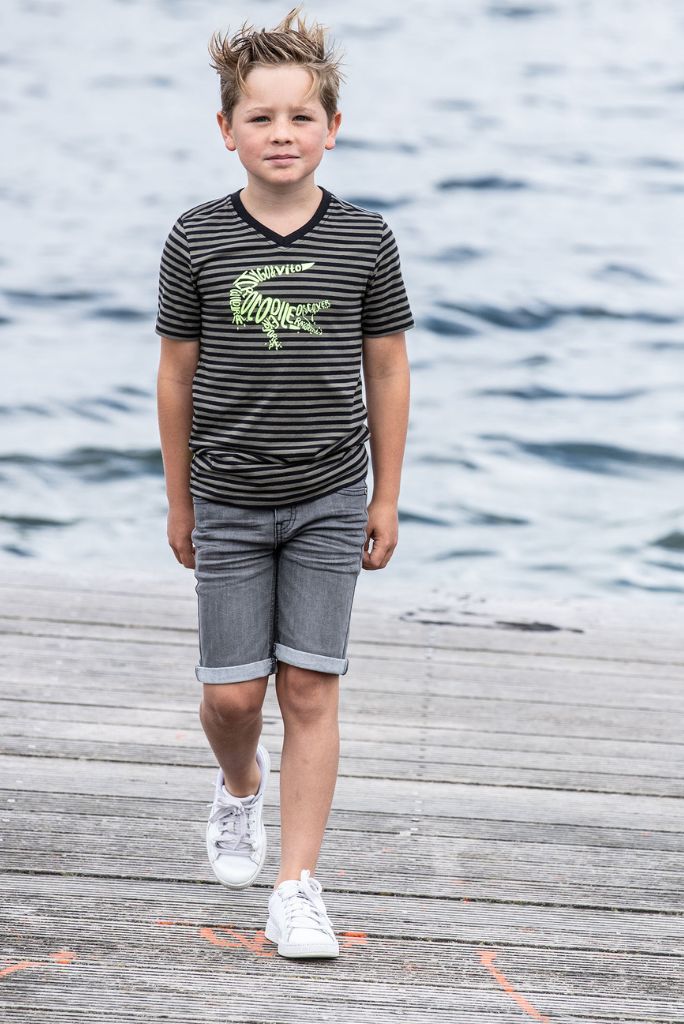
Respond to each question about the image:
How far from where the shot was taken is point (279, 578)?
8.32 feet

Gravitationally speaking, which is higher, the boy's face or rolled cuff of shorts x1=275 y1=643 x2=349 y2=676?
the boy's face

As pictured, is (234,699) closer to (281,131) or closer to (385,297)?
(385,297)

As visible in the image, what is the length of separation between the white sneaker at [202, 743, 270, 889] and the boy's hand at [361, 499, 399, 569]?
526 mm

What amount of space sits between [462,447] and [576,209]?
839cm

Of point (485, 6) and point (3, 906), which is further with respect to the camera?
point (485, 6)

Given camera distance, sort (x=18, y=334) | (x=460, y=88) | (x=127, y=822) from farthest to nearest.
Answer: (x=460, y=88) → (x=18, y=334) → (x=127, y=822)

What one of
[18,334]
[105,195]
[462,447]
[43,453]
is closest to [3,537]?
[43,453]

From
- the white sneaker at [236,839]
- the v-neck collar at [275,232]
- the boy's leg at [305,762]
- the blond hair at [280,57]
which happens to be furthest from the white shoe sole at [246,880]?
the blond hair at [280,57]

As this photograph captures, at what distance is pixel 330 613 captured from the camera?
251 cm

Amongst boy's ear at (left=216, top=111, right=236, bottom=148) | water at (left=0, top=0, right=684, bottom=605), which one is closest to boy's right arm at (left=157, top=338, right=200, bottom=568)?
boy's ear at (left=216, top=111, right=236, bottom=148)

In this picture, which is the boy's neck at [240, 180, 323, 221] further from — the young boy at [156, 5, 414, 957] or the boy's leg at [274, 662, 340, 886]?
the boy's leg at [274, 662, 340, 886]

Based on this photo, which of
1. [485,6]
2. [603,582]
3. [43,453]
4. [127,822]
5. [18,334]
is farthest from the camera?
[485,6]

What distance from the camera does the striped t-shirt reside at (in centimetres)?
241

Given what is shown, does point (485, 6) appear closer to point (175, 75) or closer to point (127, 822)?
point (175, 75)
